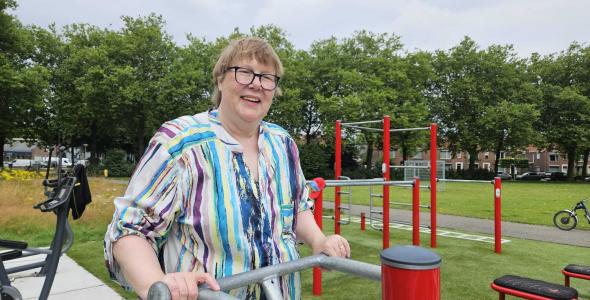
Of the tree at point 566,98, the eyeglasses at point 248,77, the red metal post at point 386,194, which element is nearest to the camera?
the eyeglasses at point 248,77

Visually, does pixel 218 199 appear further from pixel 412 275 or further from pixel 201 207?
pixel 412 275

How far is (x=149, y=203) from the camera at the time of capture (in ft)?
4.17

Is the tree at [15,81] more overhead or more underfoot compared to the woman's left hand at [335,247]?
more overhead

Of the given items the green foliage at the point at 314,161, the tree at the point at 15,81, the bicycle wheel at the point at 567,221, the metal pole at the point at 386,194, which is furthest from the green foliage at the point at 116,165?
the bicycle wheel at the point at 567,221

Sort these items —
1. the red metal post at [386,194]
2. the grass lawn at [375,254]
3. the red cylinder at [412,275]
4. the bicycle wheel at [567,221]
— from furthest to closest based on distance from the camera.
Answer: the bicycle wheel at [567,221]
the red metal post at [386,194]
the grass lawn at [375,254]
the red cylinder at [412,275]

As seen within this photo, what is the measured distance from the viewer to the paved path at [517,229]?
8.43 m

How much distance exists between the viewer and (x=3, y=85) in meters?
22.9

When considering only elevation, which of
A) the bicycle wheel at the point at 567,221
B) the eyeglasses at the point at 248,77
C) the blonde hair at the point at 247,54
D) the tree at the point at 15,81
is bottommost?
the bicycle wheel at the point at 567,221

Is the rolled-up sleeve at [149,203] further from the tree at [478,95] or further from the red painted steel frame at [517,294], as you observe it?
the tree at [478,95]

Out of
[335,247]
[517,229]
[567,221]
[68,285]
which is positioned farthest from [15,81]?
[335,247]

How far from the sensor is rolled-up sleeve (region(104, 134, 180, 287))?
4.13ft

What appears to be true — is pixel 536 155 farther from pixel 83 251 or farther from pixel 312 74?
pixel 83 251

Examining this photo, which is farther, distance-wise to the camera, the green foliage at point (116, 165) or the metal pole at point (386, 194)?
the green foliage at point (116, 165)

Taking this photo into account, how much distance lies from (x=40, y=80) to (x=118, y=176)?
809 cm
